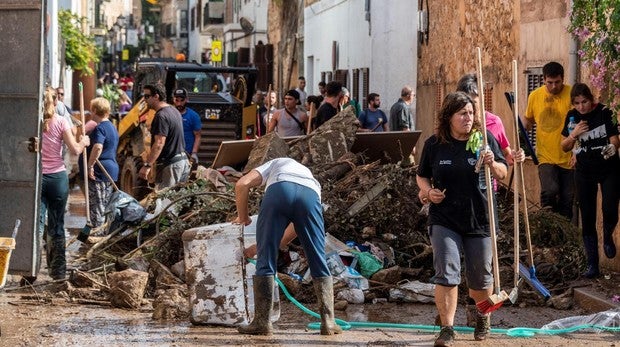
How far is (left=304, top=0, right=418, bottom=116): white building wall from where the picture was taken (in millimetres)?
25062

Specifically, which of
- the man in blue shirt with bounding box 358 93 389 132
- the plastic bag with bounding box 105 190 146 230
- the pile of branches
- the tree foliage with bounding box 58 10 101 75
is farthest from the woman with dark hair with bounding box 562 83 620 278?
the tree foliage with bounding box 58 10 101 75

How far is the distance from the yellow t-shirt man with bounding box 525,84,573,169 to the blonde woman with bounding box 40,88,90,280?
14.3ft

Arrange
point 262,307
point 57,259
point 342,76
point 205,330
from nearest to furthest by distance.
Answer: point 262,307 < point 205,330 < point 57,259 < point 342,76

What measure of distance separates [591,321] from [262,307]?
2.56m

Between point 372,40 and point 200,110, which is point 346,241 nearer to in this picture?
point 200,110

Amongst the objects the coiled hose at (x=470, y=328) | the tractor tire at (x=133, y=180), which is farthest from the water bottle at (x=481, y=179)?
the tractor tire at (x=133, y=180)

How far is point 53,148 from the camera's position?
1227 centimetres

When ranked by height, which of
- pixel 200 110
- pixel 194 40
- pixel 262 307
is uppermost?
pixel 194 40

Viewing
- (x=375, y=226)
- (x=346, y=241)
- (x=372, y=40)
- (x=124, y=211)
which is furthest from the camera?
(x=372, y=40)

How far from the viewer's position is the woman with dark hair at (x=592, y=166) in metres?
12.0

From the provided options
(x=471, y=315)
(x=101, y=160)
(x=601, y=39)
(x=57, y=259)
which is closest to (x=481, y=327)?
(x=471, y=315)

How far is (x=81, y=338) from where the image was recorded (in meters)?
9.71

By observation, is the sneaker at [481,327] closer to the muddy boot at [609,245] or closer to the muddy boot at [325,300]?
the muddy boot at [325,300]

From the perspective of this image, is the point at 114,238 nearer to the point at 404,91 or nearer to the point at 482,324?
the point at 482,324
